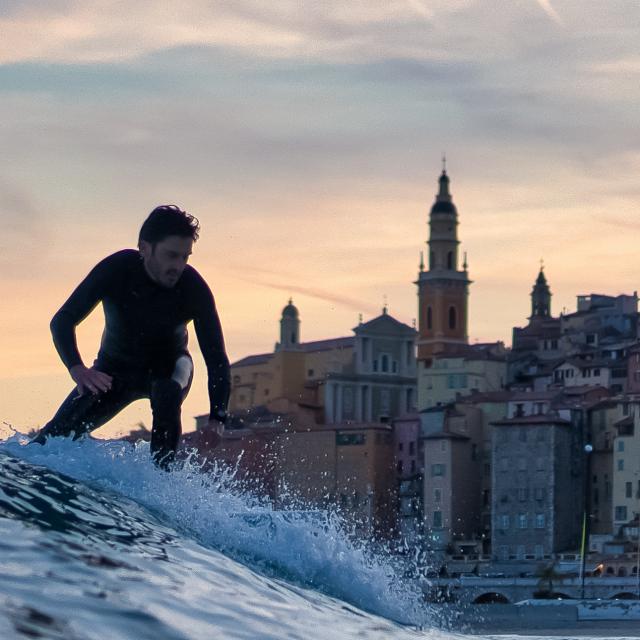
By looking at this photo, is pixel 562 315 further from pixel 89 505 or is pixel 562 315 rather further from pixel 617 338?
pixel 89 505

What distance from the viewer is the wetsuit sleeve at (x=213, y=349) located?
448 inches

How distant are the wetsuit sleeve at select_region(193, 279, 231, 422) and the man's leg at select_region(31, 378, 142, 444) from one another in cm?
42

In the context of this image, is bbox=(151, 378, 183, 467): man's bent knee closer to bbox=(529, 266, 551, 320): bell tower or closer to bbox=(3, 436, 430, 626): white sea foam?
bbox=(3, 436, 430, 626): white sea foam

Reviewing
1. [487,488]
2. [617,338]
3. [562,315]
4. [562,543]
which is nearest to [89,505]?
[562,543]

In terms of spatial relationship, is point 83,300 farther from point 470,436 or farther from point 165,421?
point 470,436

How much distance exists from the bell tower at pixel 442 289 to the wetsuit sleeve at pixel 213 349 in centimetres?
17222

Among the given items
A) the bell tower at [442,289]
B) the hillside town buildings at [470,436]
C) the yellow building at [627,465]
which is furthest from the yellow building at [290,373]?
the yellow building at [627,465]

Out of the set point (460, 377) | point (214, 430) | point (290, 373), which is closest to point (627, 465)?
point (460, 377)

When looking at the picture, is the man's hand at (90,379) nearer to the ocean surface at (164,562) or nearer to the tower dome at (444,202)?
the ocean surface at (164,562)

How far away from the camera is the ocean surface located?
707 cm

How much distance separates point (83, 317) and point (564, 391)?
127 meters

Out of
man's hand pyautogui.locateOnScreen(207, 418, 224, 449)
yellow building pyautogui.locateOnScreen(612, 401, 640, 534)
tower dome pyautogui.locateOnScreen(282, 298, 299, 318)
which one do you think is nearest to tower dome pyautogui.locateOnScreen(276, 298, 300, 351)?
tower dome pyautogui.locateOnScreen(282, 298, 299, 318)

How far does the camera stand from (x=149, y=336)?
11.4 m

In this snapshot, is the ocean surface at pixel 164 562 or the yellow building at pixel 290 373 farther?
the yellow building at pixel 290 373
